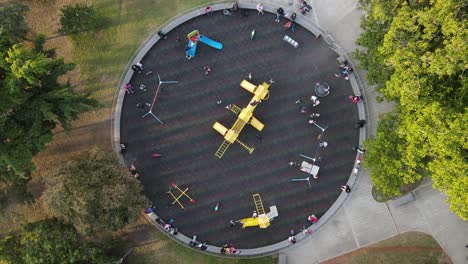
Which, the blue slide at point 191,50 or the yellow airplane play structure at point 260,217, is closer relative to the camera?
the yellow airplane play structure at point 260,217

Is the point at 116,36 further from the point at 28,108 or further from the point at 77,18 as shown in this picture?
the point at 28,108

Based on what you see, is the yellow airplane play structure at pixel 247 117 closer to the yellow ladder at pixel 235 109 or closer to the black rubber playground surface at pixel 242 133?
the yellow ladder at pixel 235 109

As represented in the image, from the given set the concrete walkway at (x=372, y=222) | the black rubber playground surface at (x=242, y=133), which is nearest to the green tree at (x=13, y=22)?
the black rubber playground surface at (x=242, y=133)

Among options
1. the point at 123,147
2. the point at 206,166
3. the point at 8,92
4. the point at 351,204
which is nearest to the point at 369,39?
the point at 351,204

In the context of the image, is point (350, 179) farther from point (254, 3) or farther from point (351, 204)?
point (254, 3)

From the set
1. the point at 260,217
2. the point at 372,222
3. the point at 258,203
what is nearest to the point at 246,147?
the point at 258,203

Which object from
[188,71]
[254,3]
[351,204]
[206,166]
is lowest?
[351,204]
